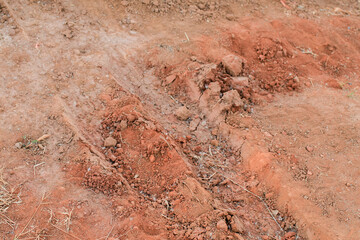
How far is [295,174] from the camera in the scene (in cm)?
366

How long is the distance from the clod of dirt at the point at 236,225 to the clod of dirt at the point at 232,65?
233 cm

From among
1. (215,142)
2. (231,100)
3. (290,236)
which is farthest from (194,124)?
(290,236)

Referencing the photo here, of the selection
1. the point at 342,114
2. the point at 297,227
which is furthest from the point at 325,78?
the point at 297,227

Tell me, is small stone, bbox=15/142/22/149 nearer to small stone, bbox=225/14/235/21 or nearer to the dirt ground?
the dirt ground

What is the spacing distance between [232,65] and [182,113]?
3.75 ft

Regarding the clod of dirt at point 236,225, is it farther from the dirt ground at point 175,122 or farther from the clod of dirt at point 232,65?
the clod of dirt at point 232,65

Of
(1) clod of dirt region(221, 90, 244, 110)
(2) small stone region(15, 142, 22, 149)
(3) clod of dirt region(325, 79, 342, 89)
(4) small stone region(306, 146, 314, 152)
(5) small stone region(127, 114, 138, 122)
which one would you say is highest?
(3) clod of dirt region(325, 79, 342, 89)

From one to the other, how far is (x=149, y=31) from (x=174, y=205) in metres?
3.29

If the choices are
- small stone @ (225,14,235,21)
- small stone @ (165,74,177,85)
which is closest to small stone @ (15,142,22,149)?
small stone @ (165,74,177,85)

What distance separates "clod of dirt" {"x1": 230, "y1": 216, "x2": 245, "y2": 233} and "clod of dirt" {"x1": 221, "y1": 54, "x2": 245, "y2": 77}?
233 centimetres

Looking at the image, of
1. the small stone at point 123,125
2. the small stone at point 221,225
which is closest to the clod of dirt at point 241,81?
the small stone at point 123,125

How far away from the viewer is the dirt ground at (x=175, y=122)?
10.3ft

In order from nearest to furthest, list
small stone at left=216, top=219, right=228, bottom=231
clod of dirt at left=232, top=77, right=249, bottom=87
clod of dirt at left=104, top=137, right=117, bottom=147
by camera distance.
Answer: small stone at left=216, top=219, right=228, bottom=231
clod of dirt at left=104, top=137, right=117, bottom=147
clod of dirt at left=232, top=77, right=249, bottom=87

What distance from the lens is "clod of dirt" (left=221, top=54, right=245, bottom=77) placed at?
4.78 metres
